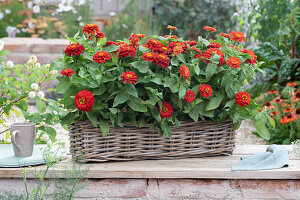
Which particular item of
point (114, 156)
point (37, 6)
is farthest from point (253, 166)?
point (37, 6)

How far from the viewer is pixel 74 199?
1.57m

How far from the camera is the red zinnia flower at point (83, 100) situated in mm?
1502

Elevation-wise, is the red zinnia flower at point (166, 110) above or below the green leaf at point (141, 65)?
below

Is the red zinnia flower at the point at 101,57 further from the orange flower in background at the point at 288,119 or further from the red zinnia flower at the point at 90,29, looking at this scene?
the orange flower in background at the point at 288,119

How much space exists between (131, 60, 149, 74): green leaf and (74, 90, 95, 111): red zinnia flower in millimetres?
197

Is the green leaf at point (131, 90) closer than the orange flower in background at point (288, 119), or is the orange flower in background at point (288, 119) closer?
the green leaf at point (131, 90)

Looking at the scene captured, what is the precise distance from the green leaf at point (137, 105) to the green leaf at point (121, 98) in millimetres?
31

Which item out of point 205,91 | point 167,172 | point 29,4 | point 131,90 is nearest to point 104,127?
point 131,90

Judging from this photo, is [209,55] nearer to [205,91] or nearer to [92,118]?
[205,91]

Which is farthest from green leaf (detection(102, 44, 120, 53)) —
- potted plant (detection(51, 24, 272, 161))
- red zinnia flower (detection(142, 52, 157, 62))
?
red zinnia flower (detection(142, 52, 157, 62))

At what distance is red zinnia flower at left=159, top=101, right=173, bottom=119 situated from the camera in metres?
1.58

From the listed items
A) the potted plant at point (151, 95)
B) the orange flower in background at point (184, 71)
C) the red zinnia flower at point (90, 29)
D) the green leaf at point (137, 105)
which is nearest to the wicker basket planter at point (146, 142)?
the potted plant at point (151, 95)

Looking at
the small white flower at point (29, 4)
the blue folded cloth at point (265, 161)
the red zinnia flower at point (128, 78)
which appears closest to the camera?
the red zinnia flower at point (128, 78)

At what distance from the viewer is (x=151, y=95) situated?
1571 millimetres
